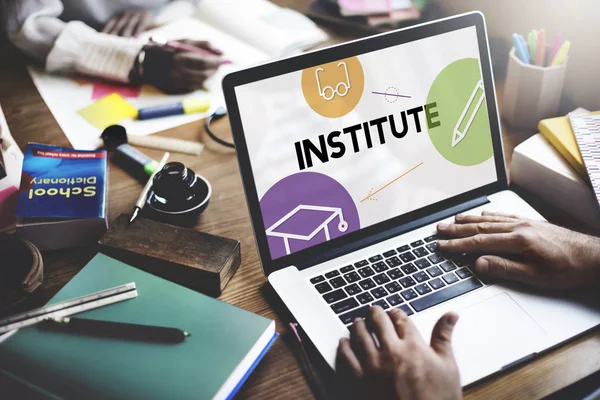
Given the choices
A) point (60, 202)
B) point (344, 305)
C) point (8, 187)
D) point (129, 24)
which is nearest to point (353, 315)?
point (344, 305)

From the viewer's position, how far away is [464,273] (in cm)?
78

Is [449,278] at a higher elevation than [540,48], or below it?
below

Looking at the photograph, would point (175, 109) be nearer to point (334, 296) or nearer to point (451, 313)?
point (334, 296)

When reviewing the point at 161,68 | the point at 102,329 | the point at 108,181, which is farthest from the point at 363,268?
the point at 161,68

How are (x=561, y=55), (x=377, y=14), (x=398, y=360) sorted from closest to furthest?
(x=398, y=360) < (x=561, y=55) < (x=377, y=14)

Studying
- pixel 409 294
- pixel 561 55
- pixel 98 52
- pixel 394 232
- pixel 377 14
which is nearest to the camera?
pixel 409 294

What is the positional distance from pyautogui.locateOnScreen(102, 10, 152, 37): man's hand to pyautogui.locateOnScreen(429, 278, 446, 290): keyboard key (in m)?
1.10

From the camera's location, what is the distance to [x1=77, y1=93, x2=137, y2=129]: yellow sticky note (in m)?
1.14

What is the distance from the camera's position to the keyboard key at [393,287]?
75 cm

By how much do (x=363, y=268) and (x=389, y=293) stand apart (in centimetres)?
6

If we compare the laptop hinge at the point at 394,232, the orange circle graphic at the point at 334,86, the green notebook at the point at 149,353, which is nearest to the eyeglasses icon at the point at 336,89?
the orange circle graphic at the point at 334,86

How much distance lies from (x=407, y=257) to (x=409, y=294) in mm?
70

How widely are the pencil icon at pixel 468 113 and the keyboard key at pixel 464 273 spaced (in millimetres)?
210

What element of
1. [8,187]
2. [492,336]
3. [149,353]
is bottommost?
[492,336]
